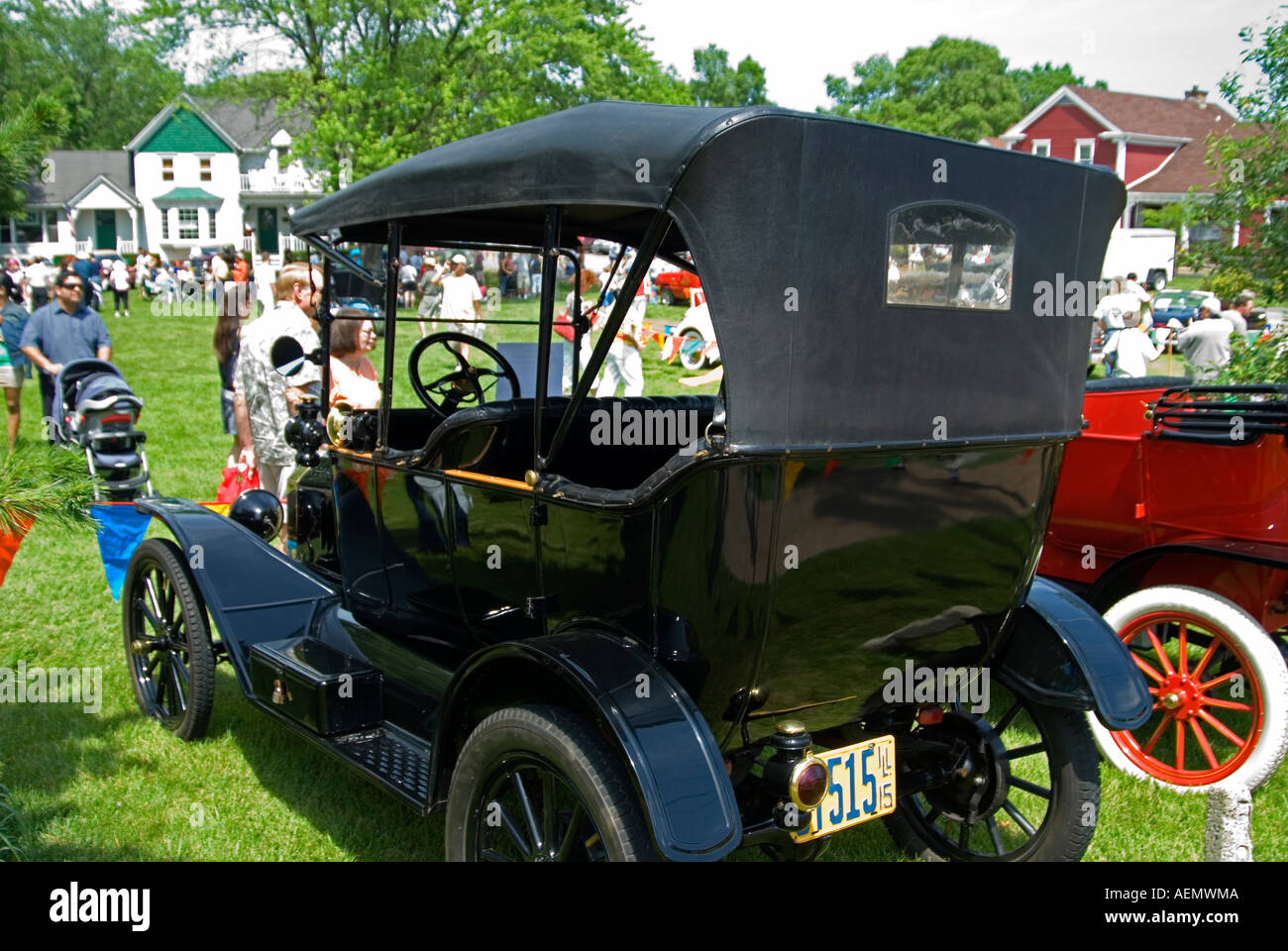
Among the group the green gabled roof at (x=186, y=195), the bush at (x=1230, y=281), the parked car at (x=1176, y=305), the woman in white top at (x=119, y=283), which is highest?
the green gabled roof at (x=186, y=195)

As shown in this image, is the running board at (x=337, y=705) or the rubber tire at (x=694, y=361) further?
the rubber tire at (x=694, y=361)

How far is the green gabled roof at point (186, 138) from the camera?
4834 cm

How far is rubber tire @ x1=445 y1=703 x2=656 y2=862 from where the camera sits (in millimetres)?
2377

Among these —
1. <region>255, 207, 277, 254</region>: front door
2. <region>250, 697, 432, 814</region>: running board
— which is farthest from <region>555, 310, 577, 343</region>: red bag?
<region>255, 207, 277, 254</region>: front door

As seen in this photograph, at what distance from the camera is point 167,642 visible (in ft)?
14.8

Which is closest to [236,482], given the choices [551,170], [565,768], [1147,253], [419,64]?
[551,170]

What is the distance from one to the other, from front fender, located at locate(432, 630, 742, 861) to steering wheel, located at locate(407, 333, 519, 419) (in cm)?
181

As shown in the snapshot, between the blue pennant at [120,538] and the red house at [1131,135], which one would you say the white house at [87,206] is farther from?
the blue pennant at [120,538]

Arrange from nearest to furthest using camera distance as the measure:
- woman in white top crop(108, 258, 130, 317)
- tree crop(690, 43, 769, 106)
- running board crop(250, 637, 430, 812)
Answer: running board crop(250, 637, 430, 812), woman in white top crop(108, 258, 130, 317), tree crop(690, 43, 769, 106)

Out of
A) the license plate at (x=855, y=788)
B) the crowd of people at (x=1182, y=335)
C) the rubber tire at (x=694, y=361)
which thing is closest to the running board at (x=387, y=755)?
the license plate at (x=855, y=788)

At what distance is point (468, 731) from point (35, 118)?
1.97 m

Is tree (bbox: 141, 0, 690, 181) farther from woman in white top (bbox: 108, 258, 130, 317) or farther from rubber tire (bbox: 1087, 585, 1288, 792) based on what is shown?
rubber tire (bbox: 1087, 585, 1288, 792)

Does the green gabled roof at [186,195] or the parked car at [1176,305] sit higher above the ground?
the green gabled roof at [186,195]
